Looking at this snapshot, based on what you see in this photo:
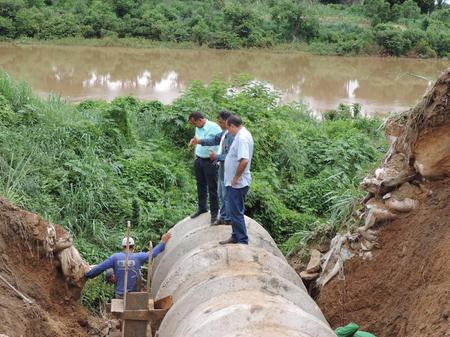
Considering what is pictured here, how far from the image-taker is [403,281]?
7.61 metres

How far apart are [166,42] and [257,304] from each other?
3072cm

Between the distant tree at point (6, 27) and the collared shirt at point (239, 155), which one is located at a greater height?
the collared shirt at point (239, 155)

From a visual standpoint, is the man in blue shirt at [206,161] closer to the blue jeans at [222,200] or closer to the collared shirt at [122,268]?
→ the blue jeans at [222,200]

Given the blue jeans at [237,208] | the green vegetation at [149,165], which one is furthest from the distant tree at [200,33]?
the blue jeans at [237,208]

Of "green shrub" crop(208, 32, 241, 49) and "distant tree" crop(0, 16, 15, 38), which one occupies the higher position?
"distant tree" crop(0, 16, 15, 38)

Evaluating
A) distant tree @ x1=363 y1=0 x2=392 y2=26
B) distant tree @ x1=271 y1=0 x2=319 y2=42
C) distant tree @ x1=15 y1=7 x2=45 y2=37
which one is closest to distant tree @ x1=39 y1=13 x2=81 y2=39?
distant tree @ x1=15 y1=7 x2=45 y2=37

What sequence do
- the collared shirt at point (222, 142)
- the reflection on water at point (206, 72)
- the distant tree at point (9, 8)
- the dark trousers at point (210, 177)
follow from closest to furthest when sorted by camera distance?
the collared shirt at point (222, 142), the dark trousers at point (210, 177), the reflection on water at point (206, 72), the distant tree at point (9, 8)

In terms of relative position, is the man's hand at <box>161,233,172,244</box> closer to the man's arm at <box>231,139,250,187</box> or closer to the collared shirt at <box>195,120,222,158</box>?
the collared shirt at <box>195,120,222,158</box>

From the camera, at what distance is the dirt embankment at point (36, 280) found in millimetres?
7289

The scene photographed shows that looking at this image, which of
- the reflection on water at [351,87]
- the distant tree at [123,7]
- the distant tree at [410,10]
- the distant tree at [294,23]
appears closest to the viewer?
the reflection on water at [351,87]

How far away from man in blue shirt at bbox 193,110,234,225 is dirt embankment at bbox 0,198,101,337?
208 cm

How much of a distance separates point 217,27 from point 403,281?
99.8 ft

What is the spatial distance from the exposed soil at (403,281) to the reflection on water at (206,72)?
15.2 meters

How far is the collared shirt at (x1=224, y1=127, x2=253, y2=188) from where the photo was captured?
7.11 metres
